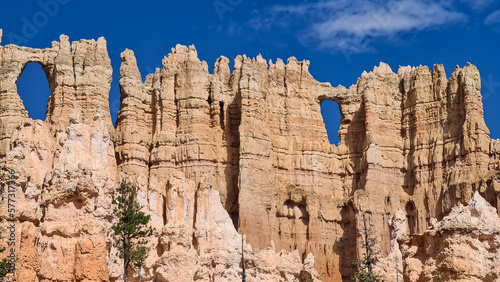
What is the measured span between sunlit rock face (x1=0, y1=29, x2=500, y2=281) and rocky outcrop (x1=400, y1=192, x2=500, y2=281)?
2465 cm

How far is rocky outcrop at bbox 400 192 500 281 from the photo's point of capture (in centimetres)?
2972

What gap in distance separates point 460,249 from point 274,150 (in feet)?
132

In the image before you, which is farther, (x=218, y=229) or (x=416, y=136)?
(x=416, y=136)

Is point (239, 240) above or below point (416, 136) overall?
below

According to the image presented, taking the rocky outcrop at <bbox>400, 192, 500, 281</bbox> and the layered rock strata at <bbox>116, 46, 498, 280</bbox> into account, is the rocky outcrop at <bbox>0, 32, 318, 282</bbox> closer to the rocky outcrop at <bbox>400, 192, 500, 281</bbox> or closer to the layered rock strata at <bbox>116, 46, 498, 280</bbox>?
the layered rock strata at <bbox>116, 46, 498, 280</bbox>

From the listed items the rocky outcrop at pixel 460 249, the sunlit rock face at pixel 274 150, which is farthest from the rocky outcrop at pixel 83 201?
the rocky outcrop at pixel 460 249

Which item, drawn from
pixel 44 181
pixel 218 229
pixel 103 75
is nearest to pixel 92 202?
pixel 44 181

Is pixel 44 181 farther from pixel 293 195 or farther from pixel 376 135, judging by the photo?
pixel 376 135

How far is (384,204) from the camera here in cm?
6800

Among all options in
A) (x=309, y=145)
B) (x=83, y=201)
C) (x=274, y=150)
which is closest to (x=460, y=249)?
(x=83, y=201)

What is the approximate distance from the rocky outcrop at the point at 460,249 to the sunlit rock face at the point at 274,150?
971 inches

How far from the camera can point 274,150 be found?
228 ft

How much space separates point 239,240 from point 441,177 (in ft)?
57.5

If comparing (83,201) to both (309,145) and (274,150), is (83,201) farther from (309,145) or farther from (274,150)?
(309,145)
